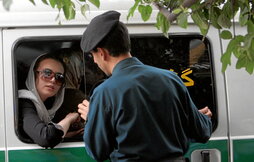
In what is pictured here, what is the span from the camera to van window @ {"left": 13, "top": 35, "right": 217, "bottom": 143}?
3619 mm

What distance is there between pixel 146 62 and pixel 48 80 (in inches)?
31.4

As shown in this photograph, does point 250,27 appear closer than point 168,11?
Yes

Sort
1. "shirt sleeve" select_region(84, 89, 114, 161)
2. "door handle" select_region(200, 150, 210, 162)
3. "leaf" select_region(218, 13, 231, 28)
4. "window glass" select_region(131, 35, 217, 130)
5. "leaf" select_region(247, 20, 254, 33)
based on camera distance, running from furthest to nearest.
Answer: "window glass" select_region(131, 35, 217, 130), "door handle" select_region(200, 150, 210, 162), "shirt sleeve" select_region(84, 89, 114, 161), "leaf" select_region(218, 13, 231, 28), "leaf" select_region(247, 20, 254, 33)

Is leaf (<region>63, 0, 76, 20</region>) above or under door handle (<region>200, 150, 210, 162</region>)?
above

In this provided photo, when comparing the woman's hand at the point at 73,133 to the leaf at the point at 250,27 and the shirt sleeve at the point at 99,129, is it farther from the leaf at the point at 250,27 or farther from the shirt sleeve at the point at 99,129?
the leaf at the point at 250,27

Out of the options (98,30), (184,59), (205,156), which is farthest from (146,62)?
(98,30)

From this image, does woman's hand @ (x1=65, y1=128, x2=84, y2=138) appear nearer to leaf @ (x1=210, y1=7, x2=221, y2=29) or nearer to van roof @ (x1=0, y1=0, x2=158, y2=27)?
van roof @ (x1=0, y1=0, x2=158, y2=27)

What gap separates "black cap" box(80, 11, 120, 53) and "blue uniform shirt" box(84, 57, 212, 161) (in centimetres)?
19

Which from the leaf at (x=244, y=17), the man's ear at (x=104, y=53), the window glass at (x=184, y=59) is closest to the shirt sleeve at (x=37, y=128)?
the window glass at (x=184, y=59)

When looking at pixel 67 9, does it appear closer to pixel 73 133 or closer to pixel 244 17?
pixel 244 17

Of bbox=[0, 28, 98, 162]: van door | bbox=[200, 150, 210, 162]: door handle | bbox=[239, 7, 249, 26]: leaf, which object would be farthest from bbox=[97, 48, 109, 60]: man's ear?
bbox=[200, 150, 210, 162]: door handle

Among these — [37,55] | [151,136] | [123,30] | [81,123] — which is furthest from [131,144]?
[37,55]

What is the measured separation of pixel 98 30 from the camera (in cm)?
254

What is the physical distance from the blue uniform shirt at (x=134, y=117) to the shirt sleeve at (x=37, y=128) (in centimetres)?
93
